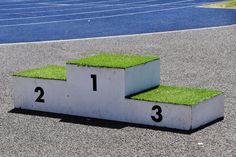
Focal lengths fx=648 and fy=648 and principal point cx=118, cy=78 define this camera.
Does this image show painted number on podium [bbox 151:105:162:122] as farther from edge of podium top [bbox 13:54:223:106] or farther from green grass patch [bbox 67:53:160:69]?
green grass patch [bbox 67:53:160:69]

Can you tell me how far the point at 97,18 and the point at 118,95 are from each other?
1619 centimetres

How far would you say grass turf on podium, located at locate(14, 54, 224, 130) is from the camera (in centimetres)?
1176

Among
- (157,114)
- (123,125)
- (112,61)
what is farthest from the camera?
(112,61)

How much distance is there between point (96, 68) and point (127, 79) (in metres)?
0.64

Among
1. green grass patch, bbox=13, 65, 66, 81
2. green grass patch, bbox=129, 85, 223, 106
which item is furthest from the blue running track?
green grass patch, bbox=129, 85, 223, 106

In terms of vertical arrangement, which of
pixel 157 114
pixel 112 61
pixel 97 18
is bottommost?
pixel 97 18

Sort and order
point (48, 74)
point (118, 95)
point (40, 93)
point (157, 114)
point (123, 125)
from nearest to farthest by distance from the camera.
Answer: point (157, 114) → point (123, 125) → point (118, 95) → point (40, 93) → point (48, 74)

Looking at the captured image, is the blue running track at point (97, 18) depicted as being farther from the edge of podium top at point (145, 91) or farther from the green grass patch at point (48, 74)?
the edge of podium top at point (145, 91)

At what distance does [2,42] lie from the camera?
873 inches

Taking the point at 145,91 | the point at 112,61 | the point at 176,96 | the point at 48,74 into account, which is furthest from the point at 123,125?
the point at 48,74

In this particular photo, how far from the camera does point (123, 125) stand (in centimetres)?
1211

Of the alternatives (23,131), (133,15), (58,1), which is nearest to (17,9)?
(58,1)

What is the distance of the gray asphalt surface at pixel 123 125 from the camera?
34.7 ft

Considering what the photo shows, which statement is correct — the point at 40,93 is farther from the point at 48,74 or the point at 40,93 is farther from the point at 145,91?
the point at 145,91
